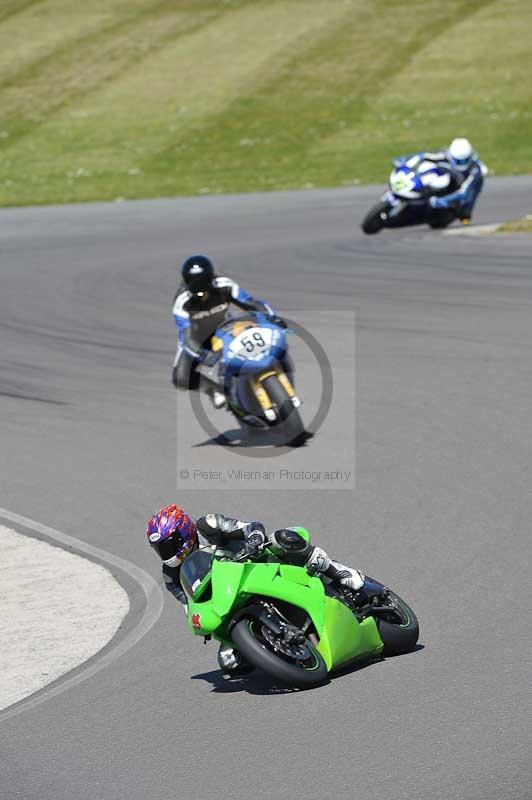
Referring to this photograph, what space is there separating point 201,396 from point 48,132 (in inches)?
1127

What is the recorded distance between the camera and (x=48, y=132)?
42469mm

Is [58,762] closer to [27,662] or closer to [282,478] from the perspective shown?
[27,662]

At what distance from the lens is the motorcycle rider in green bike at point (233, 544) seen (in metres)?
8.01

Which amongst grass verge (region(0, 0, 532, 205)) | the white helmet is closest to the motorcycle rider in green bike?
the white helmet

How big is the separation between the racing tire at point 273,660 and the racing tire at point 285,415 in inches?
223

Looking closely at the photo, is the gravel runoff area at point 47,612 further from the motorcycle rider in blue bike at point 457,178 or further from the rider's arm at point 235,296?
the motorcycle rider in blue bike at point 457,178

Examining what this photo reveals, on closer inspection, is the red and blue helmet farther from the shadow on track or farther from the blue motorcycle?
the shadow on track

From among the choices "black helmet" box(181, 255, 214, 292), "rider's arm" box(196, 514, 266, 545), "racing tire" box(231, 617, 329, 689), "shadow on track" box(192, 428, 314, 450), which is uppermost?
"rider's arm" box(196, 514, 266, 545)

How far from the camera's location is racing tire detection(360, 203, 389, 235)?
993 inches

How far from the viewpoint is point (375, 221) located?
25.2 metres

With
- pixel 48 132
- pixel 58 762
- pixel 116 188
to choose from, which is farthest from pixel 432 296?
pixel 48 132

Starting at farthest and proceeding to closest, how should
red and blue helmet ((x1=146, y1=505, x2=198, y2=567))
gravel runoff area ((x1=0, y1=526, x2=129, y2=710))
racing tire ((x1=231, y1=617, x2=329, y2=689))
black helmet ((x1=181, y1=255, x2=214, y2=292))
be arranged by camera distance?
black helmet ((x1=181, y1=255, x2=214, y2=292))
gravel runoff area ((x1=0, y1=526, x2=129, y2=710))
red and blue helmet ((x1=146, y1=505, x2=198, y2=567))
racing tire ((x1=231, y1=617, x2=329, y2=689))

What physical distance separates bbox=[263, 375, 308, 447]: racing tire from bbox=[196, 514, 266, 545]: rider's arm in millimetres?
5088

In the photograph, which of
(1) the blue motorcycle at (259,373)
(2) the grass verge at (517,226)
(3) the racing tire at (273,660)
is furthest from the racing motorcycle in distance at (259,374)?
(2) the grass verge at (517,226)
